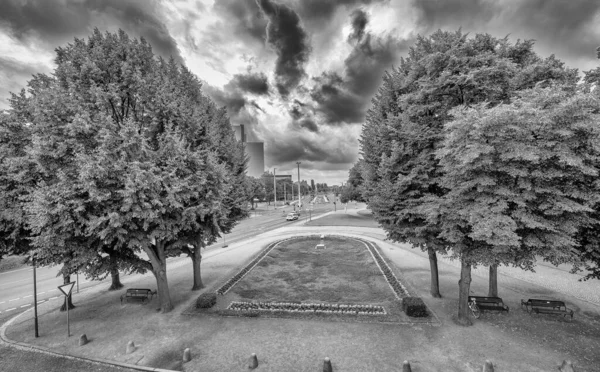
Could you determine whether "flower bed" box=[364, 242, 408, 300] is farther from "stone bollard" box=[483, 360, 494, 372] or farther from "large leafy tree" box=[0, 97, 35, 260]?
"large leafy tree" box=[0, 97, 35, 260]

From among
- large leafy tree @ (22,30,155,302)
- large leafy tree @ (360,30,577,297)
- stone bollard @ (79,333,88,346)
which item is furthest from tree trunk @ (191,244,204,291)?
large leafy tree @ (360,30,577,297)

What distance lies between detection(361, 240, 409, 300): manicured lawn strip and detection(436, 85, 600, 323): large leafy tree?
591 centimetres

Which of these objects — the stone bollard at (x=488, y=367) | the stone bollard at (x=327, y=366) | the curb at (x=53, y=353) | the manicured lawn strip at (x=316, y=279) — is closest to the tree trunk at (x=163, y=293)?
the manicured lawn strip at (x=316, y=279)

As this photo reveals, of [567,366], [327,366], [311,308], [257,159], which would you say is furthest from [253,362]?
[257,159]

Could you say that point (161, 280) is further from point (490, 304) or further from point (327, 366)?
point (490, 304)

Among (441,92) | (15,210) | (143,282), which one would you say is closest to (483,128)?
(441,92)

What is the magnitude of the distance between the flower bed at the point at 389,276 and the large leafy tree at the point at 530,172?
5908 millimetres

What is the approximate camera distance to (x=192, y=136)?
14.9 meters

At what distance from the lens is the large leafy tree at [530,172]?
8.83 m

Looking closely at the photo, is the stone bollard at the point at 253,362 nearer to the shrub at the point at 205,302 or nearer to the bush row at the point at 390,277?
the shrub at the point at 205,302

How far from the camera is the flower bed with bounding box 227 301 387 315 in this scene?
13344 mm

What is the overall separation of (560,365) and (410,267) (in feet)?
40.1

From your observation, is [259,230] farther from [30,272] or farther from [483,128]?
[483,128]

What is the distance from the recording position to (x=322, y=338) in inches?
439
